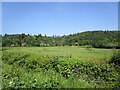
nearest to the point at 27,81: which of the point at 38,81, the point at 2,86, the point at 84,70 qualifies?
the point at 38,81

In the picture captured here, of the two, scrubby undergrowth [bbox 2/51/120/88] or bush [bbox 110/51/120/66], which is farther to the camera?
bush [bbox 110/51/120/66]

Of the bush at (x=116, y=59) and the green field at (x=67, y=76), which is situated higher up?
the bush at (x=116, y=59)

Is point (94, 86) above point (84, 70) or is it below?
below

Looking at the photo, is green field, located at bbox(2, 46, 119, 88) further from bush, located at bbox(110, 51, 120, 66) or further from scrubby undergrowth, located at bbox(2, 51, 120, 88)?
bush, located at bbox(110, 51, 120, 66)

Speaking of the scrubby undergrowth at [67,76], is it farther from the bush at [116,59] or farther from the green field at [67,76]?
the bush at [116,59]

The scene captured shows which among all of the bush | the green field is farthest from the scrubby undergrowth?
the bush

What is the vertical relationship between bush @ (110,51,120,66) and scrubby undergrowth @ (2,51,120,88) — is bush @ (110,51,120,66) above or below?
above

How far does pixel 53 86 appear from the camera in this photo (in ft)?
9.06

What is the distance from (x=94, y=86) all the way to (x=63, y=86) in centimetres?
86

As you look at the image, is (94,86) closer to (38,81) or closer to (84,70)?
(84,70)

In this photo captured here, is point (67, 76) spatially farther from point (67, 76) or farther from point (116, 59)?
point (116, 59)

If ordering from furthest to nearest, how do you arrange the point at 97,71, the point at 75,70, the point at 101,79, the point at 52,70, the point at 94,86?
the point at 52,70, the point at 75,70, the point at 97,71, the point at 101,79, the point at 94,86

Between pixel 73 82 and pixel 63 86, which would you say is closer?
pixel 63 86

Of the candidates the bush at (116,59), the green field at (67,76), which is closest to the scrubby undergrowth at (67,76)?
the green field at (67,76)
